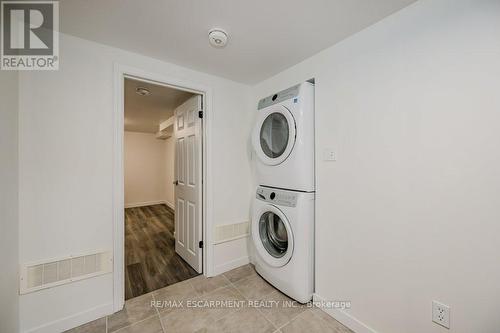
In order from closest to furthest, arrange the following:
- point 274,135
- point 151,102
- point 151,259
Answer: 1. point 274,135
2. point 151,259
3. point 151,102

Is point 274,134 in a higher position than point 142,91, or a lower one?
lower

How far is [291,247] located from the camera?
162cm

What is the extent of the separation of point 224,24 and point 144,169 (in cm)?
542

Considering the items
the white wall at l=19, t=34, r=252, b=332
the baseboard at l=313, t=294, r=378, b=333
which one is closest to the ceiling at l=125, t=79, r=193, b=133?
the white wall at l=19, t=34, r=252, b=332

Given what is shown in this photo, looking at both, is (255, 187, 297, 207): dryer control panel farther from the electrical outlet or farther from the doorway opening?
the electrical outlet

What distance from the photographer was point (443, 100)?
103 centimetres

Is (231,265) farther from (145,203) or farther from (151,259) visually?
(145,203)

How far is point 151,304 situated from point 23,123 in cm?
166

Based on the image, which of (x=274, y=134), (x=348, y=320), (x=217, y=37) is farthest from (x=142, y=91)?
(x=348, y=320)

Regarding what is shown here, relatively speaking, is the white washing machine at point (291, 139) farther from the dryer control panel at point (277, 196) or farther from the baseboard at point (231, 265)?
the baseboard at point (231, 265)

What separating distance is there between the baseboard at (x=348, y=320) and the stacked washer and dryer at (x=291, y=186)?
194mm

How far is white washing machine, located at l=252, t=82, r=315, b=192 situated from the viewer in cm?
160

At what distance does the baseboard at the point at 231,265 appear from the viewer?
2.12 metres

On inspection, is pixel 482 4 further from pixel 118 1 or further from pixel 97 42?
pixel 97 42
